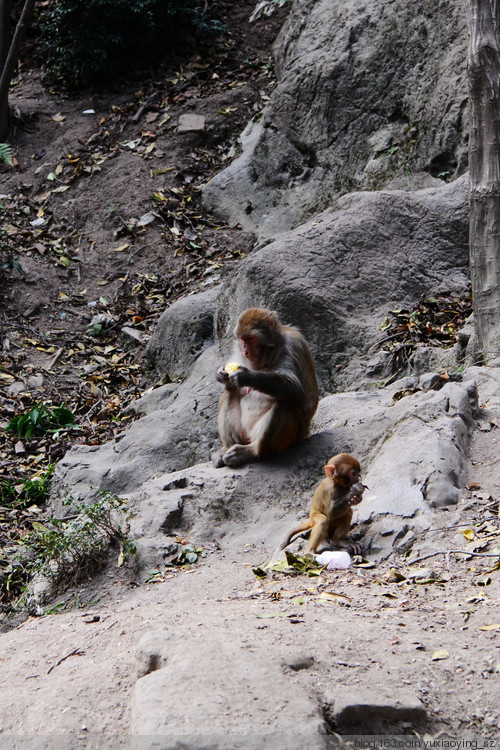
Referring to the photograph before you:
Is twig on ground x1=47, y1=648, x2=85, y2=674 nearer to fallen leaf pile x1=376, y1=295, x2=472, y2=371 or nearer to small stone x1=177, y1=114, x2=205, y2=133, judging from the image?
fallen leaf pile x1=376, y1=295, x2=472, y2=371

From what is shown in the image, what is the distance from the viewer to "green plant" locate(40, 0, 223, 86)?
15.1 meters

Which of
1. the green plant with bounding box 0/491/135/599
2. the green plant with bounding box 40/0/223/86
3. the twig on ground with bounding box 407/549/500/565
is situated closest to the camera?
the twig on ground with bounding box 407/549/500/565

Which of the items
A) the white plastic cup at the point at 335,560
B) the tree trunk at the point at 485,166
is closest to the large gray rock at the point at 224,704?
the white plastic cup at the point at 335,560

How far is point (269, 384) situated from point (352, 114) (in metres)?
6.92

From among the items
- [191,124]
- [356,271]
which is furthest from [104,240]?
[356,271]

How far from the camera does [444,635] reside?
3795mm

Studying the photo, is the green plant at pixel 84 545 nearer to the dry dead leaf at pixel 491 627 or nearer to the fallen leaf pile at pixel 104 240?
the fallen leaf pile at pixel 104 240

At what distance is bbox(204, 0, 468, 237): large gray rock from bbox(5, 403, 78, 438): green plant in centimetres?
427

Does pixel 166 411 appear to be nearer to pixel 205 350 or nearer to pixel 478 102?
pixel 205 350

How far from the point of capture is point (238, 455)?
684cm

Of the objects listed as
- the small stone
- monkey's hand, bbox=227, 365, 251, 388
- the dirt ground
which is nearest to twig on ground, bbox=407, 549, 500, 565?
the dirt ground

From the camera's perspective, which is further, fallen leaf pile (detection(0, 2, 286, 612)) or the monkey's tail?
fallen leaf pile (detection(0, 2, 286, 612))

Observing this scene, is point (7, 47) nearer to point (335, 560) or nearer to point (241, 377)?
point (241, 377)

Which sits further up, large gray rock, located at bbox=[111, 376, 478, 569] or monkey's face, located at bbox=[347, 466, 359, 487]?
monkey's face, located at bbox=[347, 466, 359, 487]
